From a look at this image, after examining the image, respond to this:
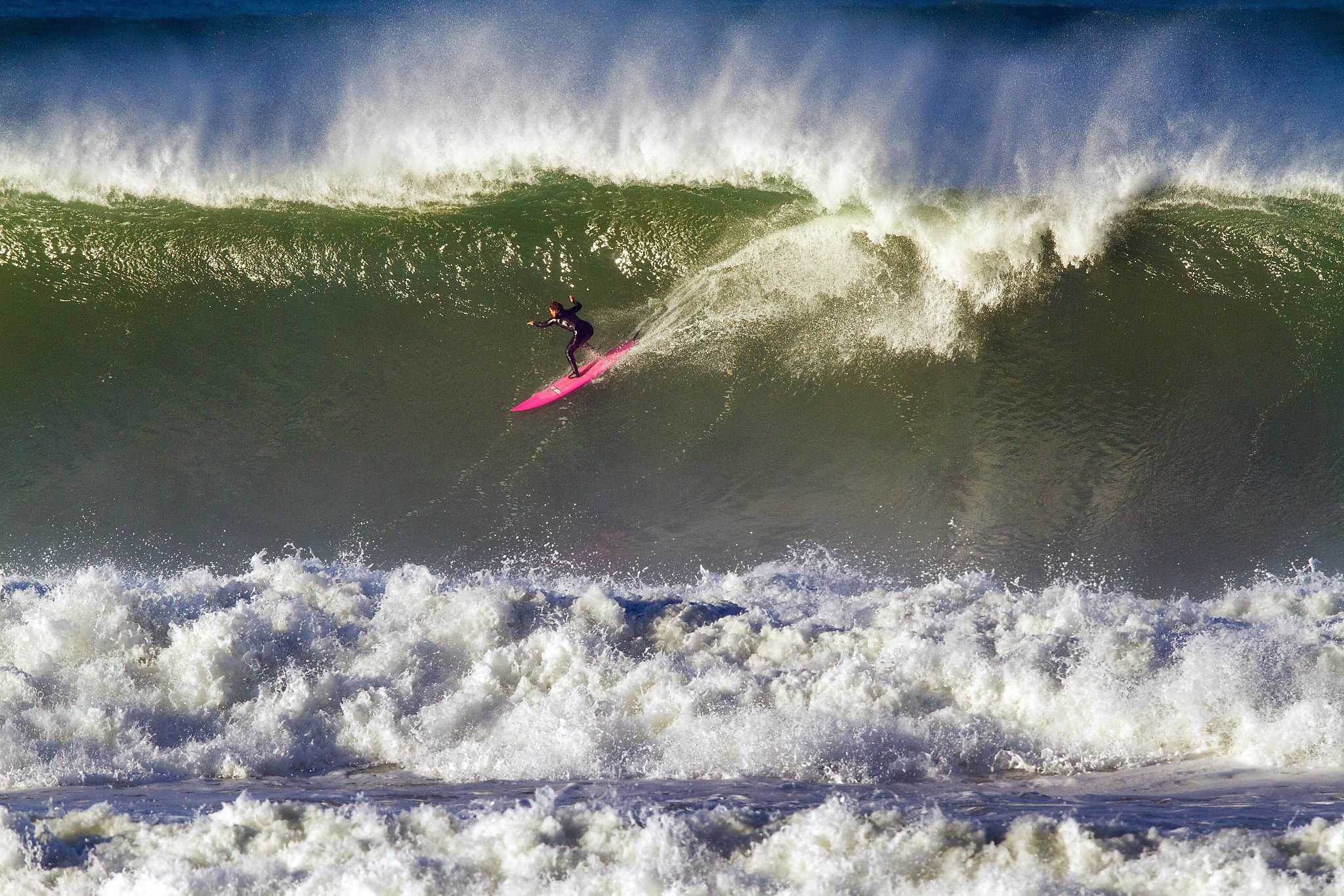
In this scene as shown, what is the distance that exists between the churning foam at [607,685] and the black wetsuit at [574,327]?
110 inches

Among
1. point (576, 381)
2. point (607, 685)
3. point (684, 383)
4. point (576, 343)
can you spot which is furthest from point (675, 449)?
point (607, 685)

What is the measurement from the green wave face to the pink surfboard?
0.13 metres

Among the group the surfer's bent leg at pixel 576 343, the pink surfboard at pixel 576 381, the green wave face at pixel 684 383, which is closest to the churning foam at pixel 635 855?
the green wave face at pixel 684 383

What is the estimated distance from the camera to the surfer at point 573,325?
7973 mm

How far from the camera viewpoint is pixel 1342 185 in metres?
8.79

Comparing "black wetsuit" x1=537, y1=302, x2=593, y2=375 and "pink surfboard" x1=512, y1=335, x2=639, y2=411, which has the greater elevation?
"black wetsuit" x1=537, y1=302, x2=593, y2=375

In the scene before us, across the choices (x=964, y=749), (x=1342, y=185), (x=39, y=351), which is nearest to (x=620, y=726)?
(x=964, y=749)

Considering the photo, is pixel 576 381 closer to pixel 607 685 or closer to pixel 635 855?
pixel 607 685

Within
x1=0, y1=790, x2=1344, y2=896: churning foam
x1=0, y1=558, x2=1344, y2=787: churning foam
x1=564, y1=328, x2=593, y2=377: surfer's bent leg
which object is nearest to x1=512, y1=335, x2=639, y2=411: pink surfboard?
x1=564, y1=328, x2=593, y2=377: surfer's bent leg

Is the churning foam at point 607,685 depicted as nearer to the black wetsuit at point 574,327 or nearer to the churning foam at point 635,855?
the churning foam at point 635,855

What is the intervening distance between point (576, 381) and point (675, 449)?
3.52ft

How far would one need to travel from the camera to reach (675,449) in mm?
7781

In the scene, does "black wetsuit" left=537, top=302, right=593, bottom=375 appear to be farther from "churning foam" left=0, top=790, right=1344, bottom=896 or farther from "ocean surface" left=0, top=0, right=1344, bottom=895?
"churning foam" left=0, top=790, right=1344, bottom=896

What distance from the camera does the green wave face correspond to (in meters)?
7.38
